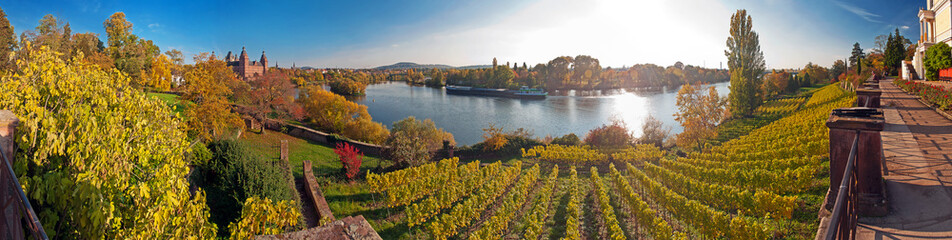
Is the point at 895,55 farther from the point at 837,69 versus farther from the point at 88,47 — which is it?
the point at 88,47

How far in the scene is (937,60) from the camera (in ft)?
68.9

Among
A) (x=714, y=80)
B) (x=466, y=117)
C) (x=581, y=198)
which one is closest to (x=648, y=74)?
(x=714, y=80)

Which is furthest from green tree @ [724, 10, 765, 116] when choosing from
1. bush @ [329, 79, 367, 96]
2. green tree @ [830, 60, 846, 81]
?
bush @ [329, 79, 367, 96]

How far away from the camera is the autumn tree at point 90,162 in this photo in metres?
3.78

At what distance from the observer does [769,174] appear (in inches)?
370

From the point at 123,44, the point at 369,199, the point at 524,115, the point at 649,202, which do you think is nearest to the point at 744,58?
the point at 524,115

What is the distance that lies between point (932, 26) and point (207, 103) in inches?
1820

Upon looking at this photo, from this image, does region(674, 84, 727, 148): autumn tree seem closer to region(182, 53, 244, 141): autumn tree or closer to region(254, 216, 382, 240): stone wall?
region(254, 216, 382, 240): stone wall

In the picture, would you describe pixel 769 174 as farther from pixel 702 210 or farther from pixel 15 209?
pixel 15 209

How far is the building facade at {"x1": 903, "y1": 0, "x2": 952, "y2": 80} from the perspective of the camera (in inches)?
954

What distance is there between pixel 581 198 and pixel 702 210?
211 inches

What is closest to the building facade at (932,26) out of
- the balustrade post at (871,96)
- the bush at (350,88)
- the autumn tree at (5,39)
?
the balustrade post at (871,96)

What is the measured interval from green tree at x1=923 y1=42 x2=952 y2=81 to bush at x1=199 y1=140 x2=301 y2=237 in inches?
1248

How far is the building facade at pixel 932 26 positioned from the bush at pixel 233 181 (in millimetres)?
37001
